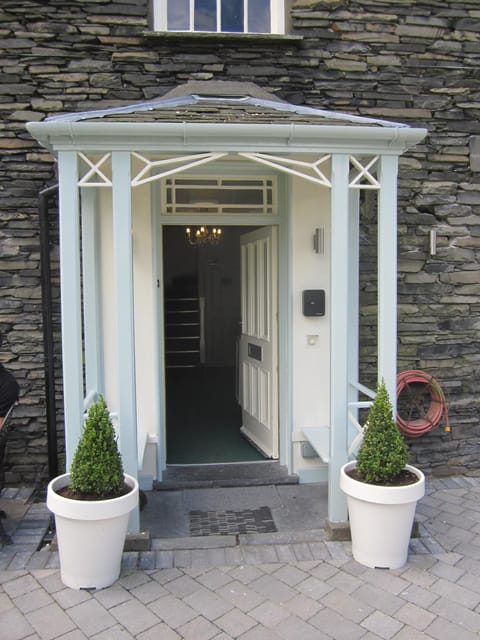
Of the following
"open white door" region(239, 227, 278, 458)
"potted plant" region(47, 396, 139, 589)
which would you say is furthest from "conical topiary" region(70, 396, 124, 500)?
"open white door" region(239, 227, 278, 458)

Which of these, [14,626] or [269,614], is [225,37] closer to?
[269,614]

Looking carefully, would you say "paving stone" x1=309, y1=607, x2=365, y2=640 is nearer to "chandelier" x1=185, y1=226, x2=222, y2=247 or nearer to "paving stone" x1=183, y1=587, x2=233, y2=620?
"paving stone" x1=183, y1=587, x2=233, y2=620

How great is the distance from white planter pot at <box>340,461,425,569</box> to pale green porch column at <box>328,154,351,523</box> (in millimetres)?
298

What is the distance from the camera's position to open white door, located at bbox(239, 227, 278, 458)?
469 centimetres

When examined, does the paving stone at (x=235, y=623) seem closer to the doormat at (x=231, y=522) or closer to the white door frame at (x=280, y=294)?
the doormat at (x=231, y=522)

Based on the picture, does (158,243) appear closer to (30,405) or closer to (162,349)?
(162,349)

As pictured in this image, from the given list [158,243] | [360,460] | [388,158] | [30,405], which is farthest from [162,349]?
[388,158]

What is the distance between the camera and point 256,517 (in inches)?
151

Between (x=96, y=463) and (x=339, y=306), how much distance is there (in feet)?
5.79

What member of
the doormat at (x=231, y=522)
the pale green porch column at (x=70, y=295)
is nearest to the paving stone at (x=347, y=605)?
the doormat at (x=231, y=522)

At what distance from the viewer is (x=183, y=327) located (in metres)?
9.76

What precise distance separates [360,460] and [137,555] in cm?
151

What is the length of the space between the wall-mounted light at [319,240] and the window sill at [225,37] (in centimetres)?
162

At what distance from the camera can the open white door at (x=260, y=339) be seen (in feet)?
15.4
